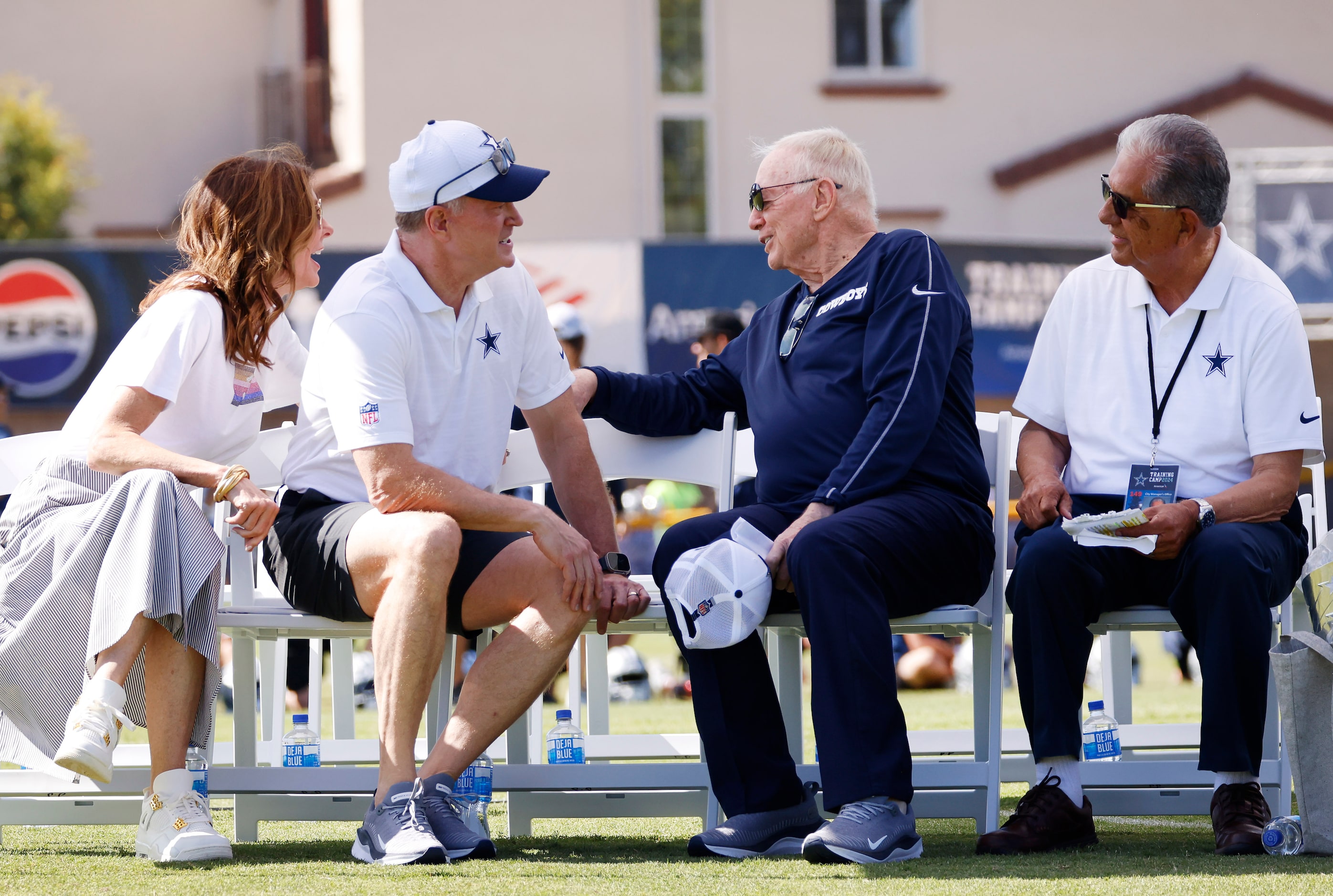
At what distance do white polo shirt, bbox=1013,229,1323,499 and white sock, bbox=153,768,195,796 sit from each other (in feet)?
6.90

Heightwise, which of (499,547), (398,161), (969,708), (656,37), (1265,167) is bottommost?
(969,708)

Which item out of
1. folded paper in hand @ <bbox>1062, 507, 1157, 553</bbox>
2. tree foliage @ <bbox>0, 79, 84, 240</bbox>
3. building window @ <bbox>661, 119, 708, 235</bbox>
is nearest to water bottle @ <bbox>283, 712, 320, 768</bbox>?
folded paper in hand @ <bbox>1062, 507, 1157, 553</bbox>

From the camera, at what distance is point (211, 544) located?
322 cm

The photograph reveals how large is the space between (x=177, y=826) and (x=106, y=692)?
311mm

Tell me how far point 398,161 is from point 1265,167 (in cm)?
1085

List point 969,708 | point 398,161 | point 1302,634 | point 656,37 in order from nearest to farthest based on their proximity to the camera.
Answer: point 1302,634, point 398,161, point 969,708, point 656,37

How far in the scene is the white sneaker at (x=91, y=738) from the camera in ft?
9.55

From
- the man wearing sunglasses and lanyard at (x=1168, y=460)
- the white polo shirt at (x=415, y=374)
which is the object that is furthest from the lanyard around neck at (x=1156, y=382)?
the white polo shirt at (x=415, y=374)

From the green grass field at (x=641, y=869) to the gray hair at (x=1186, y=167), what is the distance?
1.44 metres

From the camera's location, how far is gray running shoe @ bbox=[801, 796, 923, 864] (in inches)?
115

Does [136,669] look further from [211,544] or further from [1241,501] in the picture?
[1241,501]

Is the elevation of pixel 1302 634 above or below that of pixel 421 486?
below

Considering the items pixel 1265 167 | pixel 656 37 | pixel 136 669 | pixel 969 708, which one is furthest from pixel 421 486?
pixel 656 37

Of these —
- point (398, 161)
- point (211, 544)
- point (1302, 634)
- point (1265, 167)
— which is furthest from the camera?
point (1265, 167)
